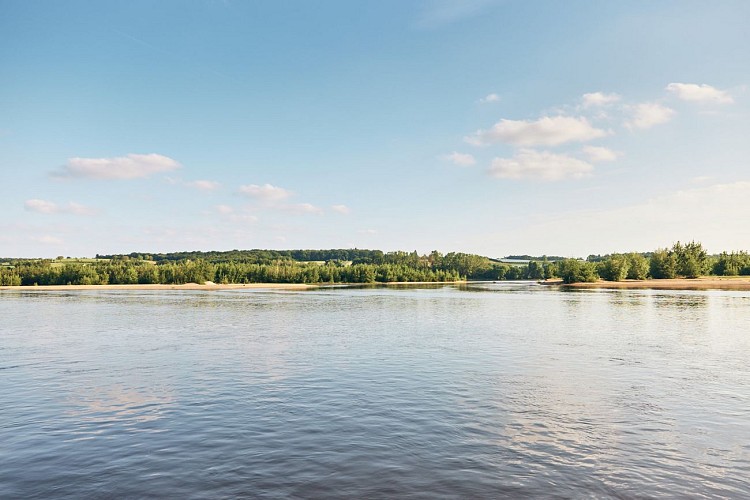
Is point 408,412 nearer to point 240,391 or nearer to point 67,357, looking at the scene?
point 240,391

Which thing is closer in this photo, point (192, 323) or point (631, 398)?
point (631, 398)

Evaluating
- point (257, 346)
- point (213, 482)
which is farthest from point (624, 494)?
point (257, 346)

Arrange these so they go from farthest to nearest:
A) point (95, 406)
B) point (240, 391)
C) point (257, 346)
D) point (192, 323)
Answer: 1. point (192, 323)
2. point (257, 346)
3. point (240, 391)
4. point (95, 406)

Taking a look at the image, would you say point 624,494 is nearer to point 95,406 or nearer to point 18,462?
point 18,462

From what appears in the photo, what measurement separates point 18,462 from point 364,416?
42.0 ft

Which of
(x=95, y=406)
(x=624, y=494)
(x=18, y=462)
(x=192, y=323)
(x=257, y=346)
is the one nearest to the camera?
(x=624, y=494)

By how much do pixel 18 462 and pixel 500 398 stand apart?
2029cm

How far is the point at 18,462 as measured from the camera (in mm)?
16891

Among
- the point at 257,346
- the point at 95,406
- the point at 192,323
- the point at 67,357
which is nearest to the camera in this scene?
the point at 95,406

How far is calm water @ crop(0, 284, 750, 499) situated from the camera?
1538 cm

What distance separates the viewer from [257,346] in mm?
44656

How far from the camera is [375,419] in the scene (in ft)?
72.1

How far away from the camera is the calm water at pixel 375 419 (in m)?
15.4

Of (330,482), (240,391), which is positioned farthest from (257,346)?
(330,482)
